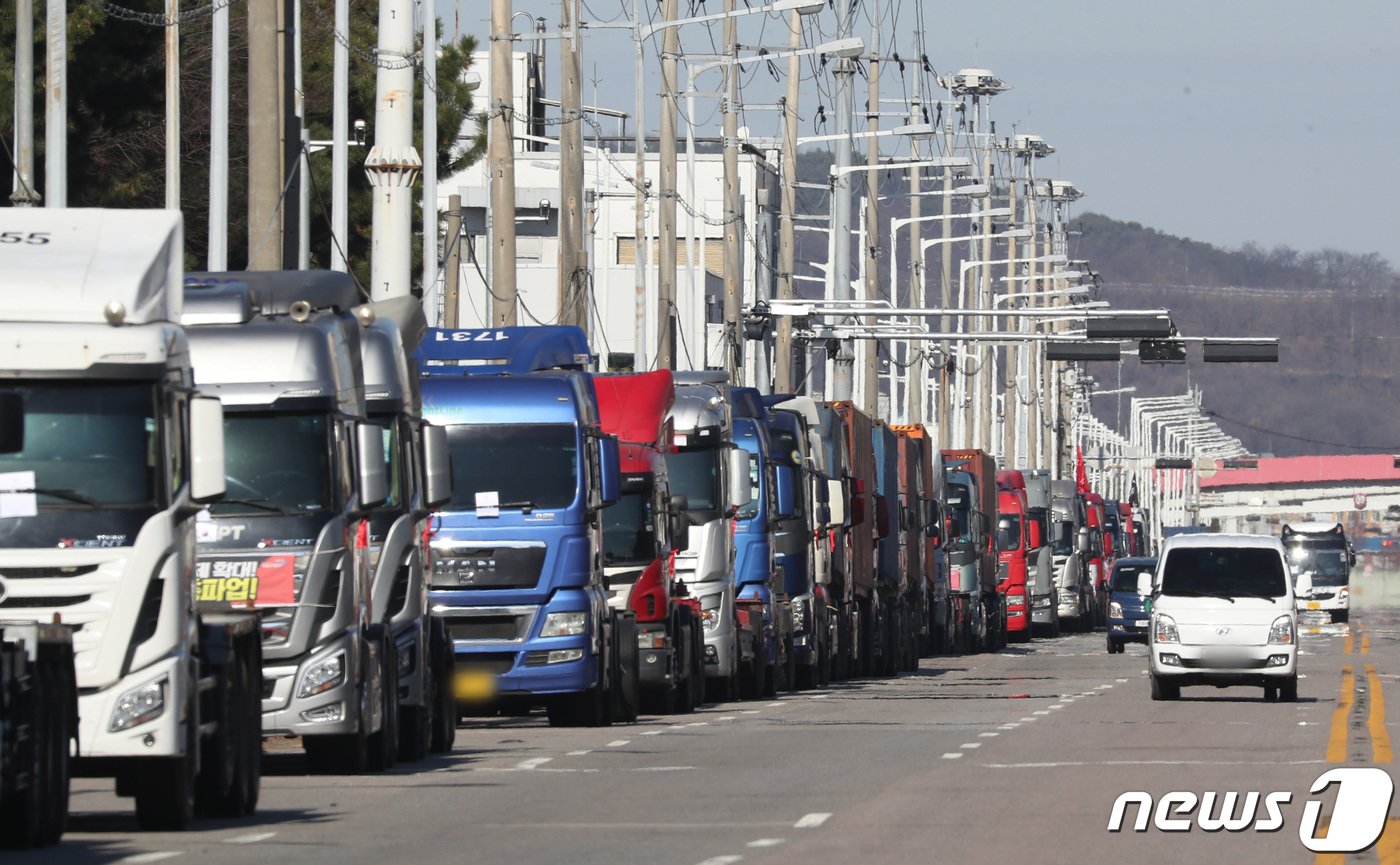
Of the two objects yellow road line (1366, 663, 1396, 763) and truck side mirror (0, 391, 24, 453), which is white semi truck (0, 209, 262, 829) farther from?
yellow road line (1366, 663, 1396, 763)

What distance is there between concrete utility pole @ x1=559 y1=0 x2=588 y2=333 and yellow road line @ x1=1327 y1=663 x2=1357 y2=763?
1092 centimetres

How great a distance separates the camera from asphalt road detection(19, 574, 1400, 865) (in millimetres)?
14656

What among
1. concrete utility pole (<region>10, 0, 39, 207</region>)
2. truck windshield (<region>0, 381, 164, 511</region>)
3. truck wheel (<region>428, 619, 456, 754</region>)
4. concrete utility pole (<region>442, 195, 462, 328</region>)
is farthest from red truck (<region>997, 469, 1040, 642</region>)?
truck windshield (<region>0, 381, 164, 511</region>)

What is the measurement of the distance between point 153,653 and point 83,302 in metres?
1.72

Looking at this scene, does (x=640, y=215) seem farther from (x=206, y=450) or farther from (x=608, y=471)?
(x=206, y=450)

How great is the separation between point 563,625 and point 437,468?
503 cm

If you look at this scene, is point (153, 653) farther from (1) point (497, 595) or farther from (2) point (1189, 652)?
(2) point (1189, 652)

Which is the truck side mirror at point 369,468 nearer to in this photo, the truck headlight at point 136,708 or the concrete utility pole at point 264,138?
the truck headlight at point 136,708

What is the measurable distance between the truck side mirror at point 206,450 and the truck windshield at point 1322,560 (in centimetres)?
7716

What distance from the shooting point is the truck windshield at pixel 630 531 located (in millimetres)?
28766

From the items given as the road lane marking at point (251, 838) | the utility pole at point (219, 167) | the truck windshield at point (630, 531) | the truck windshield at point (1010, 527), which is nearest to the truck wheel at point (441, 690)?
the truck windshield at point (630, 531)

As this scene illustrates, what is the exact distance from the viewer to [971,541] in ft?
212

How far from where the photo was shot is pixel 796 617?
38.8 metres

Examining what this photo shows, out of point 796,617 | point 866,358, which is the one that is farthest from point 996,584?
point 796,617
